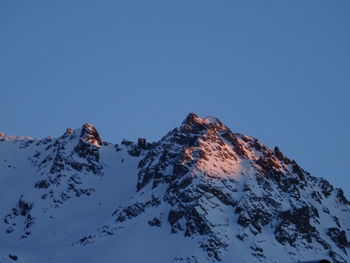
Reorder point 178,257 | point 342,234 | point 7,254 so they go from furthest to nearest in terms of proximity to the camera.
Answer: point 342,234 < point 7,254 < point 178,257

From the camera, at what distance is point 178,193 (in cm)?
17775

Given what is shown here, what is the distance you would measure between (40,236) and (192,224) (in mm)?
36958

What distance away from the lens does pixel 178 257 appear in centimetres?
15975

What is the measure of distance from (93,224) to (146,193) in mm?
13688

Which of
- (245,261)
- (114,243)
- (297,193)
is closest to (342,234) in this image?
(297,193)

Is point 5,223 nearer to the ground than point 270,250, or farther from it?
farther from it

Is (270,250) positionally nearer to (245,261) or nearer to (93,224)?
(245,261)

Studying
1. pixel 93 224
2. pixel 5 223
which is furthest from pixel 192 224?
pixel 5 223

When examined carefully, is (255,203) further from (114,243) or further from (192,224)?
(114,243)

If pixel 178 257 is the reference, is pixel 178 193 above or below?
above

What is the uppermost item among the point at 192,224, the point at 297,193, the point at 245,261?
the point at 297,193

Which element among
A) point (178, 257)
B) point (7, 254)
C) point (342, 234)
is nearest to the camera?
point (178, 257)

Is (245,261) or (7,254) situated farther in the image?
(7,254)

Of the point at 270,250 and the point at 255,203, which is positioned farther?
the point at 255,203
